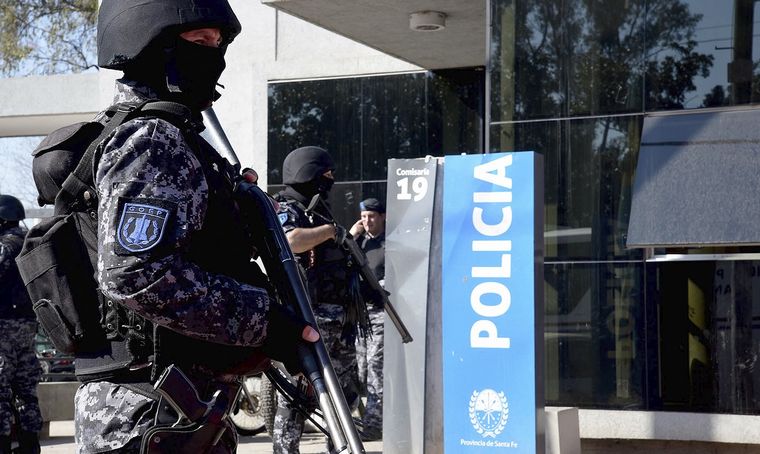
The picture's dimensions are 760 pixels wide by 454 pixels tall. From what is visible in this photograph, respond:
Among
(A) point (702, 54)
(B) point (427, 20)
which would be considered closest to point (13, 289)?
(B) point (427, 20)

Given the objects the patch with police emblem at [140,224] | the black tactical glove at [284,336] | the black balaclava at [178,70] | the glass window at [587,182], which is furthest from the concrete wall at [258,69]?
the patch with police emblem at [140,224]

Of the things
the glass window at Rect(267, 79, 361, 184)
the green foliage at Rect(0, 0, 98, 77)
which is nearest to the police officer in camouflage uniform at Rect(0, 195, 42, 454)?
the glass window at Rect(267, 79, 361, 184)

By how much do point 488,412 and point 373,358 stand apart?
10.4 feet

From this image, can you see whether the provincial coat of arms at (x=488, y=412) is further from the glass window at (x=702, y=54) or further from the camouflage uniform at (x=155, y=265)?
the camouflage uniform at (x=155, y=265)

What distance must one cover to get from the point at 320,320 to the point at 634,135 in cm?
296

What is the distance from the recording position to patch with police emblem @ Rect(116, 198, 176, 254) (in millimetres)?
2779

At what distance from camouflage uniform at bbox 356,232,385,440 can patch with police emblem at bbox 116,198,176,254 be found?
6395mm

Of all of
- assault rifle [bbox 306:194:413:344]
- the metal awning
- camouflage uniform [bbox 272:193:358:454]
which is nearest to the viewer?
assault rifle [bbox 306:194:413:344]

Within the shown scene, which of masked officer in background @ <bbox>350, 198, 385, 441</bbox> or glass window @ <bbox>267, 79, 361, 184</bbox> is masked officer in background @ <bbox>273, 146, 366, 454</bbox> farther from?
glass window @ <bbox>267, 79, 361, 184</bbox>

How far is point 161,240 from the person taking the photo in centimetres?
279

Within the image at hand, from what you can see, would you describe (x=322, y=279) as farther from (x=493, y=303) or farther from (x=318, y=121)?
(x=318, y=121)

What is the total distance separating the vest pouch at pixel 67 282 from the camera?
3.01m

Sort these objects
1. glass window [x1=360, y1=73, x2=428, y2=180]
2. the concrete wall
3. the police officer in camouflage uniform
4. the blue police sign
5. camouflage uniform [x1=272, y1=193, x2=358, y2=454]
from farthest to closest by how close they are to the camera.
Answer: the concrete wall
glass window [x1=360, y1=73, x2=428, y2=180]
the police officer in camouflage uniform
camouflage uniform [x1=272, y1=193, x2=358, y2=454]
the blue police sign

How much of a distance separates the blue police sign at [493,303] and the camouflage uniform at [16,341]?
11.9 feet
